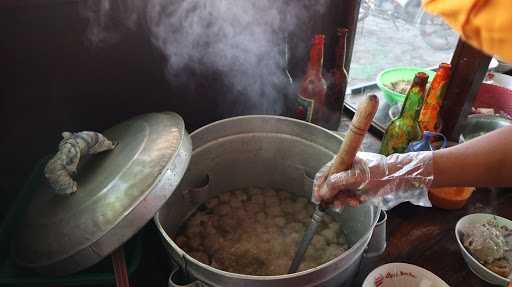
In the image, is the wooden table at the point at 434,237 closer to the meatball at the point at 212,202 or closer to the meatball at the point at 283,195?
the meatball at the point at 283,195

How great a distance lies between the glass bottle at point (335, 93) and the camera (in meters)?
1.48

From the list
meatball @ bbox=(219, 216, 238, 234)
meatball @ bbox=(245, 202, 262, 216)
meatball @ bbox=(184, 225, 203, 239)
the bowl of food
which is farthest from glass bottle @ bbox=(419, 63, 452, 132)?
meatball @ bbox=(184, 225, 203, 239)

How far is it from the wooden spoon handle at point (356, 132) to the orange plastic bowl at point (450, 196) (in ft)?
2.03

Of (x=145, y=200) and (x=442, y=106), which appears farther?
(x=442, y=106)

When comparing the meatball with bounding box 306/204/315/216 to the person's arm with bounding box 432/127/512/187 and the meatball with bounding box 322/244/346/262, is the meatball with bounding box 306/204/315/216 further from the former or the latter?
the person's arm with bounding box 432/127/512/187

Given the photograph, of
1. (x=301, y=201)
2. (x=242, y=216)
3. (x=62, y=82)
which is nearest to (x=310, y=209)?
(x=301, y=201)

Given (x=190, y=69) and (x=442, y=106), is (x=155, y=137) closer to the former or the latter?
(x=190, y=69)

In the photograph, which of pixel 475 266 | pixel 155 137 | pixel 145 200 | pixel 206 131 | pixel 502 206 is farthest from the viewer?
pixel 502 206

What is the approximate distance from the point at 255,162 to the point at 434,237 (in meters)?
0.69

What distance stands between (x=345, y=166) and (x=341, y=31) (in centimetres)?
69

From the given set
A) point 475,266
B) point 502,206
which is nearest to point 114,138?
point 475,266

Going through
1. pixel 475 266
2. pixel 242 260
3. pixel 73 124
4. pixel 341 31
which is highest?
pixel 341 31

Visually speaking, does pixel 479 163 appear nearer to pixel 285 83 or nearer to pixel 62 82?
pixel 285 83

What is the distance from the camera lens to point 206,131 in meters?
1.19
